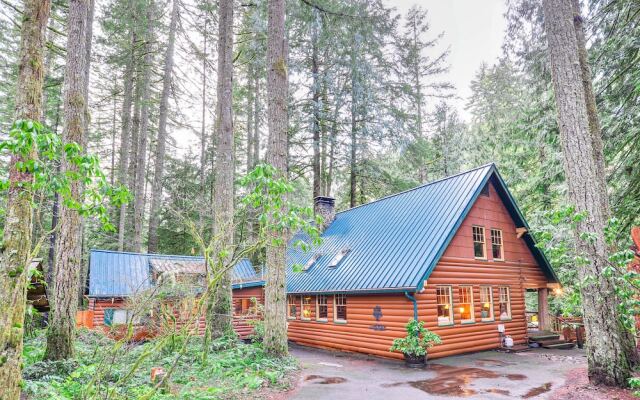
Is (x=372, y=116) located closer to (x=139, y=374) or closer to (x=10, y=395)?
(x=139, y=374)

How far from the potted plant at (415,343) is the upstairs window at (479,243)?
14.6 ft

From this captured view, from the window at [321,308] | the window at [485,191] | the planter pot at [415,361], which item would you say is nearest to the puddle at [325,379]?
the planter pot at [415,361]

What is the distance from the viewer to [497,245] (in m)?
15.1

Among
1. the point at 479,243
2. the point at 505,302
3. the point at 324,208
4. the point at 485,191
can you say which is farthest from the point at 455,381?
the point at 324,208

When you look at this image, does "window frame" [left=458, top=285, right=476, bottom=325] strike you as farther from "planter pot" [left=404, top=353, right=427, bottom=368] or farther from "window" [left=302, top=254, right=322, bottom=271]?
"window" [left=302, top=254, right=322, bottom=271]

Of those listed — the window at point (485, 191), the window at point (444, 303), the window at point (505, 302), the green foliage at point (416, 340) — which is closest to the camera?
the green foliage at point (416, 340)

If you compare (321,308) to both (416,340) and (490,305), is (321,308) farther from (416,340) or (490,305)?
(490,305)

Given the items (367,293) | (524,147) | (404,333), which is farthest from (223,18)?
(524,147)

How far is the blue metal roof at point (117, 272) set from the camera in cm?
1650

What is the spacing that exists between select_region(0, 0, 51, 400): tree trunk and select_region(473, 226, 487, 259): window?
44.7 ft

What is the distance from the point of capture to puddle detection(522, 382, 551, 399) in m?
7.65

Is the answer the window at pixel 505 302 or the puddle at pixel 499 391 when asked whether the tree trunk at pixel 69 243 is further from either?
the window at pixel 505 302

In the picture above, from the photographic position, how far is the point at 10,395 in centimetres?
361

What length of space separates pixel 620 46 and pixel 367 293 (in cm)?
1006
